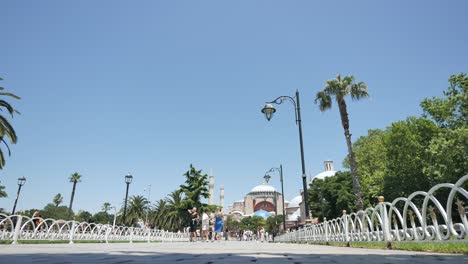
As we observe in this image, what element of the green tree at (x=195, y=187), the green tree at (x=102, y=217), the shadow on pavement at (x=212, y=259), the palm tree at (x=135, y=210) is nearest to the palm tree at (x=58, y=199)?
the green tree at (x=102, y=217)

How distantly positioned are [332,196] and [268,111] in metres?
30.0

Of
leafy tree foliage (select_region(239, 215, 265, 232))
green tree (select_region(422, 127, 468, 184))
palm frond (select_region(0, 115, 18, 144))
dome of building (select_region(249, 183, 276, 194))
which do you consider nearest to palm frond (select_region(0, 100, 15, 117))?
palm frond (select_region(0, 115, 18, 144))

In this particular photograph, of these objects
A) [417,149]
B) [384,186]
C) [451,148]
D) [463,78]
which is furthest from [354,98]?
[384,186]

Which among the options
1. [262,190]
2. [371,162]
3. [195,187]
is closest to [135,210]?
[195,187]

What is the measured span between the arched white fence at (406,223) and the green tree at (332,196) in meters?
28.7

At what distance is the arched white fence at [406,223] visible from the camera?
11.8 feet

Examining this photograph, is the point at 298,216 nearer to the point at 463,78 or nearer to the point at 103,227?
the point at 463,78

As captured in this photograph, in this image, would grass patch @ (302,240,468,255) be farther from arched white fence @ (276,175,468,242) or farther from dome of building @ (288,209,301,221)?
dome of building @ (288,209,301,221)

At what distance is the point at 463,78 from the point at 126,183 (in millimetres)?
28254

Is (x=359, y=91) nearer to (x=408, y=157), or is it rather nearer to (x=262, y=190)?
(x=408, y=157)

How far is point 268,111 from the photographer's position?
42.1 feet

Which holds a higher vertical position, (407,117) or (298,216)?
(407,117)

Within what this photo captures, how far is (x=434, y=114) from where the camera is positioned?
2886cm

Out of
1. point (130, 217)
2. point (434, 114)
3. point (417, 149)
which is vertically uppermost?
point (434, 114)
